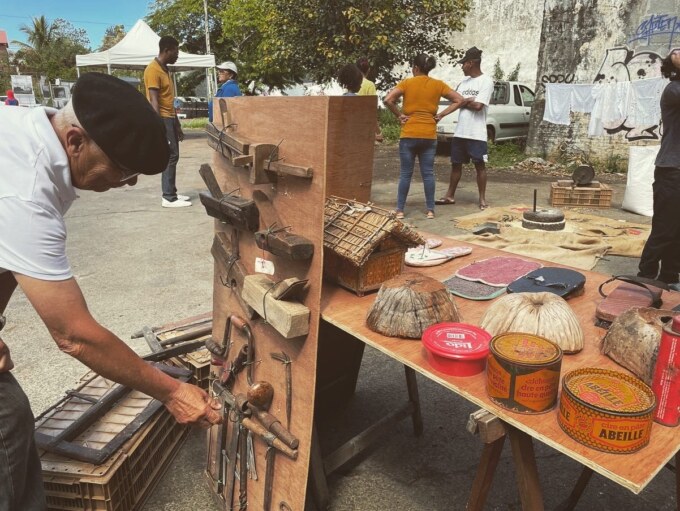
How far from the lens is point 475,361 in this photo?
1.44 metres

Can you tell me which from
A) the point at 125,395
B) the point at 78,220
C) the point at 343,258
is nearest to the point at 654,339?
the point at 343,258

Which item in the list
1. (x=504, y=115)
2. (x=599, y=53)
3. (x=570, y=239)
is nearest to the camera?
(x=570, y=239)

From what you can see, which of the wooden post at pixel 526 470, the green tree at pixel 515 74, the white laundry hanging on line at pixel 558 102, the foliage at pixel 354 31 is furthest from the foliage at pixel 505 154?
the wooden post at pixel 526 470

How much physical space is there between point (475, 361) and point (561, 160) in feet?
35.3

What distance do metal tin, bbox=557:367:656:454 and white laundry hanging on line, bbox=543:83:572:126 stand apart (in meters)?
10.3

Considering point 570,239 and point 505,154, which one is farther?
point 505,154

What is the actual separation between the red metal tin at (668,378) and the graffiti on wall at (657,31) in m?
10.2

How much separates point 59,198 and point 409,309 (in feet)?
3.59

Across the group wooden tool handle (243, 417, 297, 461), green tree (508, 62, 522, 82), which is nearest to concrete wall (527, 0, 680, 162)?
green tree (508, 62, 522, 82)

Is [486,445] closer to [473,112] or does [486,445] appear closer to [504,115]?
[473,112]

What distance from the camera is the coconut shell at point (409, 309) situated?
1668 millimetres

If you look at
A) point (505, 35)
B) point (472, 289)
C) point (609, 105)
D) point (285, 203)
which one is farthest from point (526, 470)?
point (505, 35)

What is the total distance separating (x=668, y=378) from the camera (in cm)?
120

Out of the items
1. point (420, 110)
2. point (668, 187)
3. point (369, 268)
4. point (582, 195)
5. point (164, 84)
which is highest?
point (164, 84)
